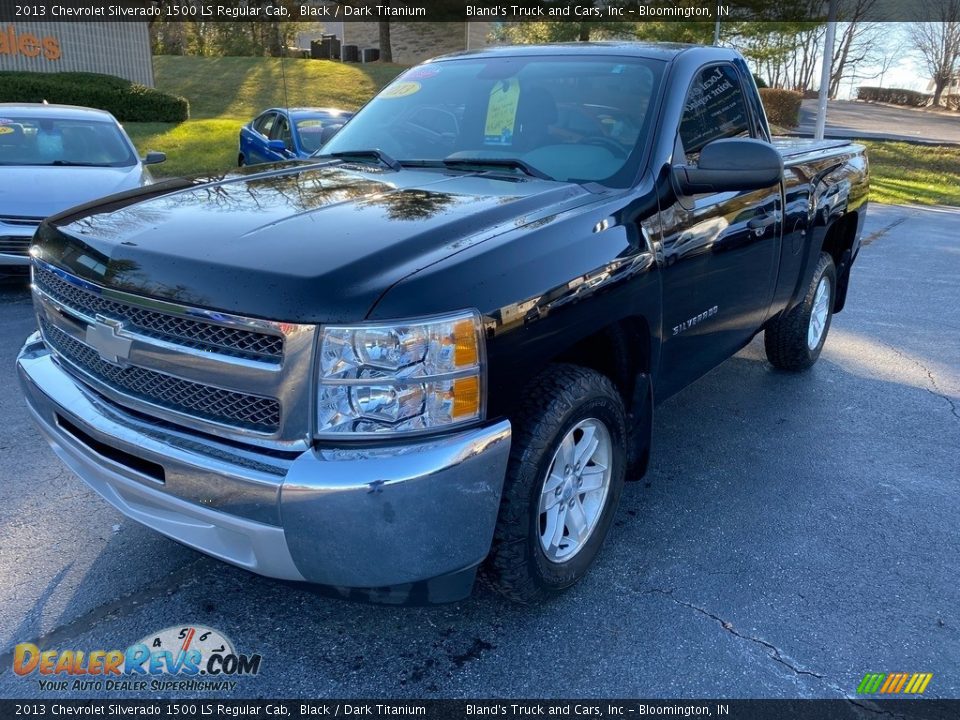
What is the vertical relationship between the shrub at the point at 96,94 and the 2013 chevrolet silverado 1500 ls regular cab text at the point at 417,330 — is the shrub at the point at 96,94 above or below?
above

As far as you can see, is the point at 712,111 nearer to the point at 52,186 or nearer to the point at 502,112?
the point at 502,112

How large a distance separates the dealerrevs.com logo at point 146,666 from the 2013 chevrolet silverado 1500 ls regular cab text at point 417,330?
1.49 feet

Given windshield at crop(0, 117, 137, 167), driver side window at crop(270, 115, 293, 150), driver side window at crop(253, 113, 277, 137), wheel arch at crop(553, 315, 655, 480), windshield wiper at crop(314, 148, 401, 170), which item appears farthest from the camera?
driver side window at crop(253, 113, 277, 137)

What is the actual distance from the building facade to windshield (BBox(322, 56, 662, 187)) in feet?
67.0

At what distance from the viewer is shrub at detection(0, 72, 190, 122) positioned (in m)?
17.5

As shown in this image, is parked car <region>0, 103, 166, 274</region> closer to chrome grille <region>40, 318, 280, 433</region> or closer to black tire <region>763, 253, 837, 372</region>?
chrome grille <region>40, 318, 280, 433</region>

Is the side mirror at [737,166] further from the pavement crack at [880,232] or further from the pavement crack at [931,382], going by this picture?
the pavement crack at [880,232]

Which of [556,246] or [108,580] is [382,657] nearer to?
[108,580]

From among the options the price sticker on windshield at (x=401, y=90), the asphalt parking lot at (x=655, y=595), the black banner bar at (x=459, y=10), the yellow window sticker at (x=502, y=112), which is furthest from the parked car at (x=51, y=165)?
the black banner bar at (x=459, y=10)

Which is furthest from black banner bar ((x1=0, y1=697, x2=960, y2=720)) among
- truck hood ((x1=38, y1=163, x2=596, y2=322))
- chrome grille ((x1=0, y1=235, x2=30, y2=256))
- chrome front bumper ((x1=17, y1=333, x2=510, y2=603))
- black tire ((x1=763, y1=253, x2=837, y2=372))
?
chrome grille ((x1=0, y1=235, x2=30, y2=256))

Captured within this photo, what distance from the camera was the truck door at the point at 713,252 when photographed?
3287 mm

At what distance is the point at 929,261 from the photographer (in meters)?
9.34

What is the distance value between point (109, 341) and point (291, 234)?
657 millimetres

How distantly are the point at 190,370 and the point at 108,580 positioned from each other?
1.15 meters
